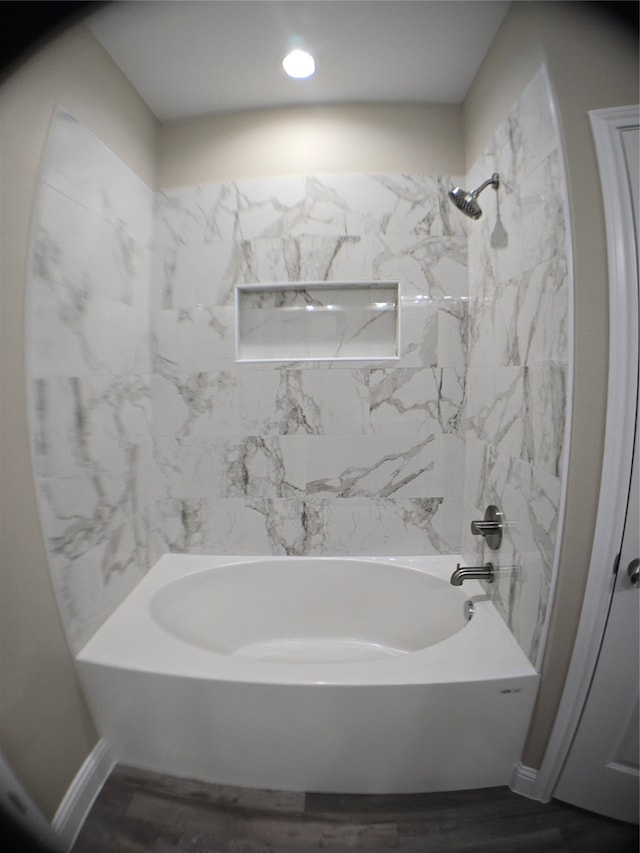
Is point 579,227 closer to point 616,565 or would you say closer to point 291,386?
point 616,565

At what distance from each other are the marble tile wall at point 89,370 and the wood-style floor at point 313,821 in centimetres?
39

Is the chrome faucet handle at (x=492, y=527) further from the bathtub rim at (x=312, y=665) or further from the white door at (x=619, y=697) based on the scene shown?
the white door at (x=619, y=697)

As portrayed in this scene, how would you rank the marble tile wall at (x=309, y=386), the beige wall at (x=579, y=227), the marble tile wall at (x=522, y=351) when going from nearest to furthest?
the beige wall at (x=579, y=227), the marble tile wall at (x=522, y=351), the marble tile wall at (x=309, y=386)

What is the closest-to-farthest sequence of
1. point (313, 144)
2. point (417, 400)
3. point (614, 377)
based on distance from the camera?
point (614, 377) → point (313, 144) → point (417, 400)

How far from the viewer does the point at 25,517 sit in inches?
27.6

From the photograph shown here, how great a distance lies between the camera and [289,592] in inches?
53.7

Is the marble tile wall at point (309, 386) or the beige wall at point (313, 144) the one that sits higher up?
the beige wall at point (313, 144)

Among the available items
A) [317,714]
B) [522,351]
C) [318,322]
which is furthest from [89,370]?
[522,351]

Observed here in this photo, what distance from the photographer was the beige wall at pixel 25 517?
2.03 feet

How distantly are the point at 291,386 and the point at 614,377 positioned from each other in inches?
38.4

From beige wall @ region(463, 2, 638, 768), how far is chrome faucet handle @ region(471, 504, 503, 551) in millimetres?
287

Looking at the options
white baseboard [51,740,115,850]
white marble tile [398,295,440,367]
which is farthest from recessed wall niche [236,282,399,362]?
white baseboard [51,740,115,850]

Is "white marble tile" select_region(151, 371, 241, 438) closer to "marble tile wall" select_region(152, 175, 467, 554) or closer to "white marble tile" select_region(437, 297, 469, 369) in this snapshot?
"marble tile wall" select_region(152, 175, 467, 554)

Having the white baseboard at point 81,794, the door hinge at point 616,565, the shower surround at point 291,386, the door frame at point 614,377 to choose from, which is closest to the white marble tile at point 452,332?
the shower surround at point 291,386
